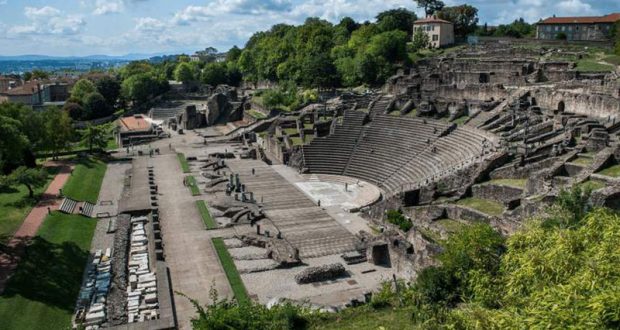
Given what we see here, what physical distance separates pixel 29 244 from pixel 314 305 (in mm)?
19405

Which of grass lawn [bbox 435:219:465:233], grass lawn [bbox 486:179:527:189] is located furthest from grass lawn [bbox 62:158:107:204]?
grass lawn [bbox 486:179:527:189]

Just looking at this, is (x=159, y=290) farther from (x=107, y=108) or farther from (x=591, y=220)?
(x=107, y=108)

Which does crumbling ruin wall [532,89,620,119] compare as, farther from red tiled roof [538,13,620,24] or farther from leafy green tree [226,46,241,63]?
leafy green tree [226,46,241,63]

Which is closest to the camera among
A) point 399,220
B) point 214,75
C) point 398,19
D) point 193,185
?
point 399,220

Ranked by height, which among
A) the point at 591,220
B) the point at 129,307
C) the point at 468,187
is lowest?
the point at 129,307

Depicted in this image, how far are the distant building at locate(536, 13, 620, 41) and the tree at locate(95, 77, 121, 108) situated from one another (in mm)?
88422

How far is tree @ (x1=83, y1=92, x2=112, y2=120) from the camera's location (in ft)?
335

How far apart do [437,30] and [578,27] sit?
28.5 meters

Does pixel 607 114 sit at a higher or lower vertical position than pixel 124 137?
higher

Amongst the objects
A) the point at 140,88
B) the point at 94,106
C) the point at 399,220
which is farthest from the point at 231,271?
the point at 140,88

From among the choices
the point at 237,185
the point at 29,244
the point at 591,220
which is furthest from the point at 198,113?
the point at 591,220

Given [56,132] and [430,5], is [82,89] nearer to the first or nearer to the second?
[56,132]

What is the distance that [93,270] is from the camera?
30906 mm

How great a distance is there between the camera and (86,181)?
51281mm
